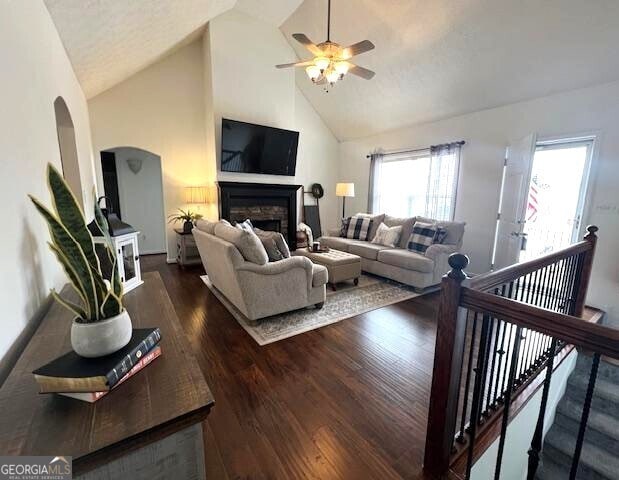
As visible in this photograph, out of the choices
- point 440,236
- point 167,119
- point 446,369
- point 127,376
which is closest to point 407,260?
point 440,236

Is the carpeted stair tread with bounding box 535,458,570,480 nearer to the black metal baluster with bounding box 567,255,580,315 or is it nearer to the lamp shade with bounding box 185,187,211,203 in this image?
the black metal baluster with bounding box 567,255,580,315

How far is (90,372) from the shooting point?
789 millimetres

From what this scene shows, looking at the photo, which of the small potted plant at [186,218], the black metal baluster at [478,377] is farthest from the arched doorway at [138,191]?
the black metal baluster at [478,377]

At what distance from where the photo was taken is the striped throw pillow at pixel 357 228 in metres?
5.12

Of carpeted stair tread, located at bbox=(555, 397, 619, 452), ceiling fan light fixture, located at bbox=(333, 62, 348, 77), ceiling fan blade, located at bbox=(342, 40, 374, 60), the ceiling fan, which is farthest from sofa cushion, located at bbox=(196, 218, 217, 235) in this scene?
carpeted stair tread, located at bbox=(555, 397, 619, 452)

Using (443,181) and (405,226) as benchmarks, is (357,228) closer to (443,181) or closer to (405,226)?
(405,226)

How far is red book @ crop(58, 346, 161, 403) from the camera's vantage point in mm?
770

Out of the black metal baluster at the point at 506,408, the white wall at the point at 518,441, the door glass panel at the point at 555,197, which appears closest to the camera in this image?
the black metal baluster at the point at 506,408

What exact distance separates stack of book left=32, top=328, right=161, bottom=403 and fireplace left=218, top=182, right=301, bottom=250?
412 cm

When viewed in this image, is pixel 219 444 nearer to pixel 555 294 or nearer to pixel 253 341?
pixel 253 341

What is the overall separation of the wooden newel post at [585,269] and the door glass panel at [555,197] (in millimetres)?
904

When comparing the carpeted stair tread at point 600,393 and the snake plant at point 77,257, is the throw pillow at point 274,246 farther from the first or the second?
the carpeted stair tread at point 600,393

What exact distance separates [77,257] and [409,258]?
12.0 ft

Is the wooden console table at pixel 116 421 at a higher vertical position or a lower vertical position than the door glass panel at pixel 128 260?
lower
